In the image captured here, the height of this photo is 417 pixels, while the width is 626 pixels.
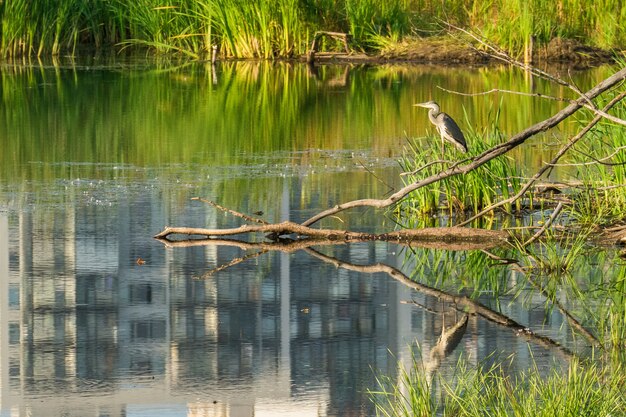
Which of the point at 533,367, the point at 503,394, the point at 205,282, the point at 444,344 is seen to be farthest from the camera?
→ the point at 205,282

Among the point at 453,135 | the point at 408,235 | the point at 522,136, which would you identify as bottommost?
the point at 408,235

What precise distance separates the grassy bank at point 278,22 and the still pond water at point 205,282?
776 centimetres

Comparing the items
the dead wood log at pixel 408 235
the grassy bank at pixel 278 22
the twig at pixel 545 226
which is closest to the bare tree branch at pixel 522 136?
the dead wood log at pixel 408 235

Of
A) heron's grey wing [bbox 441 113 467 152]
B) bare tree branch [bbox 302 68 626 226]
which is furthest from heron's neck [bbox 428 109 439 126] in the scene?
bare tree branch [bbox 302 68 626 226]

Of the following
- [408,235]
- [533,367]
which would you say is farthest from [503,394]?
[408,235]

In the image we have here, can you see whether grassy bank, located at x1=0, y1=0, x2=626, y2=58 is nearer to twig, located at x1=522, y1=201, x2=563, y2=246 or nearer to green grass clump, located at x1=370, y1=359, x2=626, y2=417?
twig, located at x1=522, y1=201, x2=563, y2=246

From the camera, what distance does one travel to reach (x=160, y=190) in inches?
447

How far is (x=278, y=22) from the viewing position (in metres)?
24.3

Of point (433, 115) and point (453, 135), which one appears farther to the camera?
point (433, 115)

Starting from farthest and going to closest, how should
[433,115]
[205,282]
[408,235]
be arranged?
[433,115] → [408,235] → [205,282]

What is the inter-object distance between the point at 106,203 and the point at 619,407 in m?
6.11

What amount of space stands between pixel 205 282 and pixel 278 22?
16539mm

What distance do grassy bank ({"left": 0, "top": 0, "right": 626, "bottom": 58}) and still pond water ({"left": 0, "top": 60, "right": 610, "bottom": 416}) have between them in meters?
7.76

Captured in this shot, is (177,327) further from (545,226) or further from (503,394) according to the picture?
(545,226)
